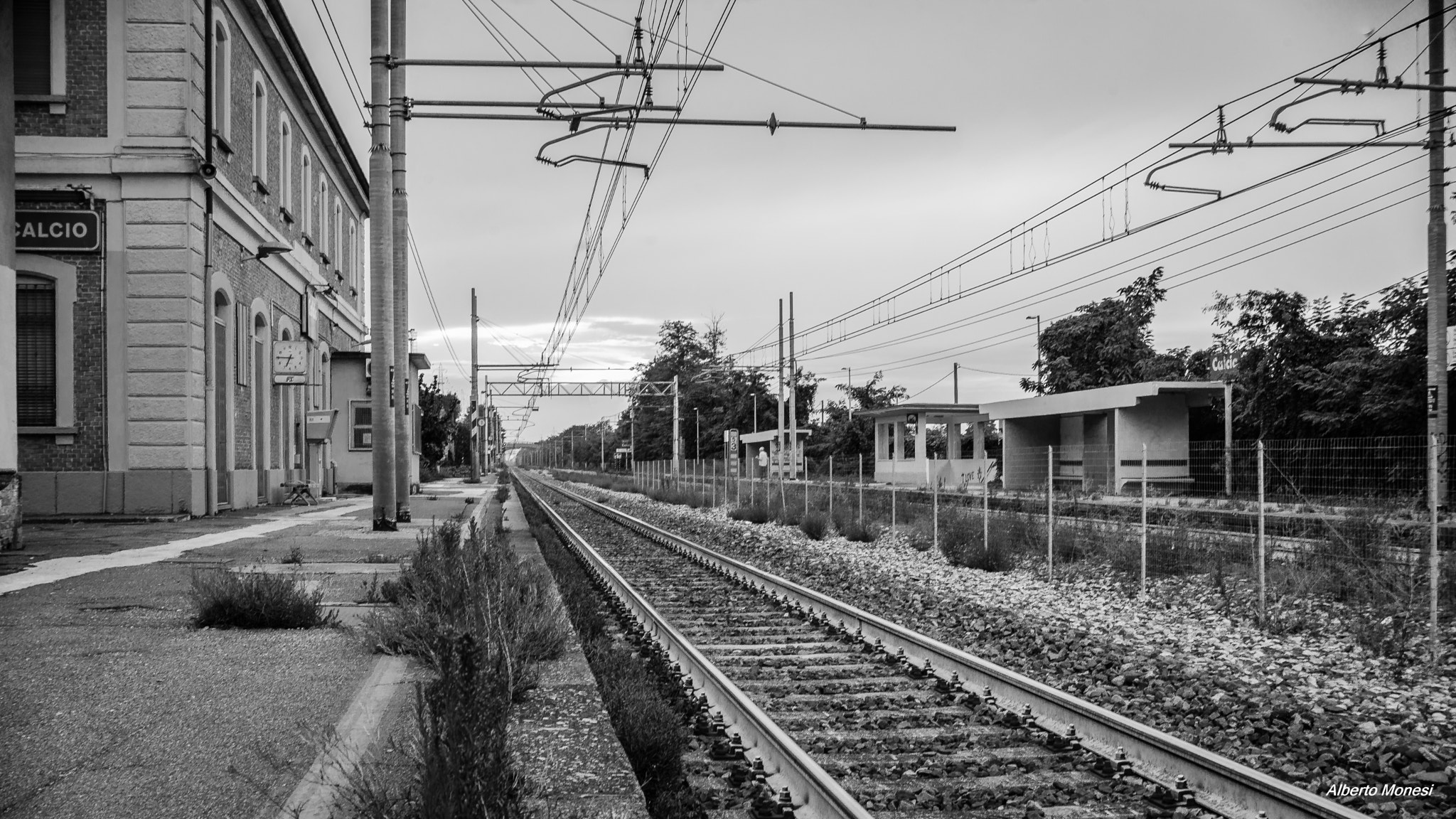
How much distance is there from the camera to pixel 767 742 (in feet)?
19.4

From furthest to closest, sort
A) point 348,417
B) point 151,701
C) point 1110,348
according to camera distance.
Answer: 1. point 1110,348
2. point 348,417
3. point 151,701

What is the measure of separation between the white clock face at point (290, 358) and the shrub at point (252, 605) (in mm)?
18971

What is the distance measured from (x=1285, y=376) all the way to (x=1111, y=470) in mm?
6254

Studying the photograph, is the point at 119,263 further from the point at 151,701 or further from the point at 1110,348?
the point at 1110,348

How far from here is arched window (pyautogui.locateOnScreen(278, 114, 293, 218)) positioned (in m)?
29.6

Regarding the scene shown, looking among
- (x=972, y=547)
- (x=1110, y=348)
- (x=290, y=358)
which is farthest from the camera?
(x=1110, y=348)

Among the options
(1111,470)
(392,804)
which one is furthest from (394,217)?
(1111,470)

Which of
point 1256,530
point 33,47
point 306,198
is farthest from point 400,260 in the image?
point 1256,530

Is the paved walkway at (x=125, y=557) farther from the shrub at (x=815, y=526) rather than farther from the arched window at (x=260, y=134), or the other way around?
the shrub at (x=815, y=526)

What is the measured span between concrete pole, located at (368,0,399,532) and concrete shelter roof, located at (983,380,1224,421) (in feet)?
78.1

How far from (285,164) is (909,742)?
28.9 m

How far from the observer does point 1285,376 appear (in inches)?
1254

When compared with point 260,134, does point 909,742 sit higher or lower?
lower

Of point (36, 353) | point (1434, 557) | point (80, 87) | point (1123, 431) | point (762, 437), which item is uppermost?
point (80, 87)
